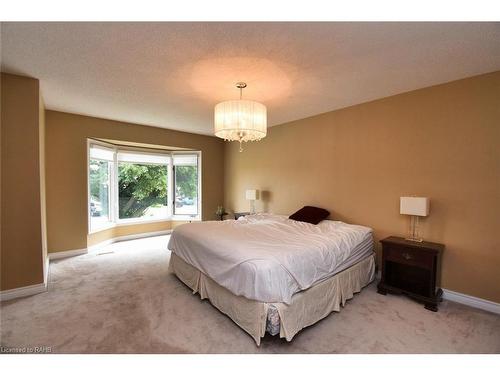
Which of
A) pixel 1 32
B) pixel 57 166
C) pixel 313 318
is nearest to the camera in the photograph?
pixel 1 32

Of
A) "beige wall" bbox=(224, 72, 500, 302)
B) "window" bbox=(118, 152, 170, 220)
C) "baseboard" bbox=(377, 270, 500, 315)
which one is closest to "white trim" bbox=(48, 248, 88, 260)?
"window" bbox=(118, 152, 170, 220)

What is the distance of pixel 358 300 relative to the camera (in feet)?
8.27

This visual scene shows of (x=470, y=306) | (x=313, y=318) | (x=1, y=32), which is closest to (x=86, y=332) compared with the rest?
(x=313, y=318)

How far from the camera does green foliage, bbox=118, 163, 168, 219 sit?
16.4 feet

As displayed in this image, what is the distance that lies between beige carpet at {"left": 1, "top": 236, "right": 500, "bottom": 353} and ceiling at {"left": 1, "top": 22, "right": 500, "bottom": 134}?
2438 millimetres

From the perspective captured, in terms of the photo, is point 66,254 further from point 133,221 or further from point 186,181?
point 186,181

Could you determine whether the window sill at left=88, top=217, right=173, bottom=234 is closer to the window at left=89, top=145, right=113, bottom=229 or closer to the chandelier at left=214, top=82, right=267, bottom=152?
the window at left=89, top=145, right=113, bottom=229

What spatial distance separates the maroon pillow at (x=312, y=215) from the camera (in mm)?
3479

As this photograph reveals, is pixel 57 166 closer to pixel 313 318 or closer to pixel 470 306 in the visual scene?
pixel 313 318

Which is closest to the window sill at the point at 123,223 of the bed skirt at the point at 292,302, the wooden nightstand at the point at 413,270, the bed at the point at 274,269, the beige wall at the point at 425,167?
the bed at the point at 274,269
